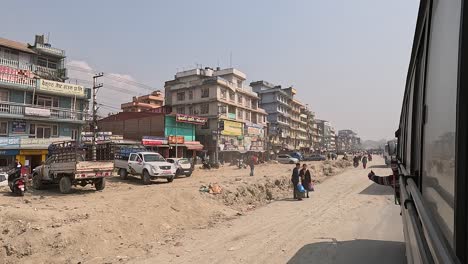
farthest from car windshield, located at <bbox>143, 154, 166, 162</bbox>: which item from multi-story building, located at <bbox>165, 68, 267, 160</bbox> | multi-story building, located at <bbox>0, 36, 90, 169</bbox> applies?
multi-story building, located at <bbox>165, 68, 267, 160</bbox>

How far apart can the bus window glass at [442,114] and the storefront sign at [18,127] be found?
33899mm

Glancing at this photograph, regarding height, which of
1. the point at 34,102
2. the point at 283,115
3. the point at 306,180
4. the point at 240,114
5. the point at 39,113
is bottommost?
the point at 306,180

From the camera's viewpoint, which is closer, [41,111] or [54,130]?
[41,111]

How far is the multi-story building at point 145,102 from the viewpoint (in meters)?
75.1

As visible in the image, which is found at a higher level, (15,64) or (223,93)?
(223,93)

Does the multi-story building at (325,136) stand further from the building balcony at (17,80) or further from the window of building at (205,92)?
the building balcony at (17,80)

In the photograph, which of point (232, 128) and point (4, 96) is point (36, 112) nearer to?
point (4, 96)

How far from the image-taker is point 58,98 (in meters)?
33.9

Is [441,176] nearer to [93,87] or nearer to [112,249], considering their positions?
[112,249]

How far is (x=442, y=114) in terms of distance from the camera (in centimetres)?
188

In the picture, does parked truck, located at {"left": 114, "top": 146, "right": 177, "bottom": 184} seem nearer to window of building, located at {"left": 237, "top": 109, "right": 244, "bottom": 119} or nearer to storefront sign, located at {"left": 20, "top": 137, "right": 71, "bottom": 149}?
storefront sign, located at {"left": 20, "top": 137, "right": 71, "bottom": 149}

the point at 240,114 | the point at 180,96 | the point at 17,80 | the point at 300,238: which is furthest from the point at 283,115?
the point at 300,238

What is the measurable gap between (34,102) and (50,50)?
259 inches

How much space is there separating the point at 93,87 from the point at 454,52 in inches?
1493
